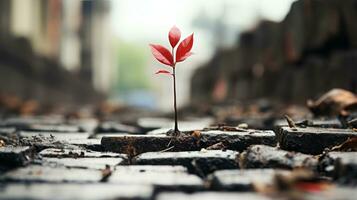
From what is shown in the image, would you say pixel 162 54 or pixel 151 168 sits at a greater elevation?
pixel 162 54

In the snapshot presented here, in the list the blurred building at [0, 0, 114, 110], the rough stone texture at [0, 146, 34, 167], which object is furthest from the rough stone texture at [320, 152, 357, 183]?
the blurred building at [0, 0, 114, 110]

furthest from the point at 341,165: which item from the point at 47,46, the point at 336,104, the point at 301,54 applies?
the point at 47,46

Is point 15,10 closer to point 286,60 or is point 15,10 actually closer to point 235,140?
point 286,60

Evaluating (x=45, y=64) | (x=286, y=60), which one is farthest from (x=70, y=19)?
(x=286, y=60)

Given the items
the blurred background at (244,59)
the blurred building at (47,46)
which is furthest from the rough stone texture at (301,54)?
the blurred building at (47,46)

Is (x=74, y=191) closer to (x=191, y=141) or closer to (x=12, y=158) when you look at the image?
(x=12, y=158)
